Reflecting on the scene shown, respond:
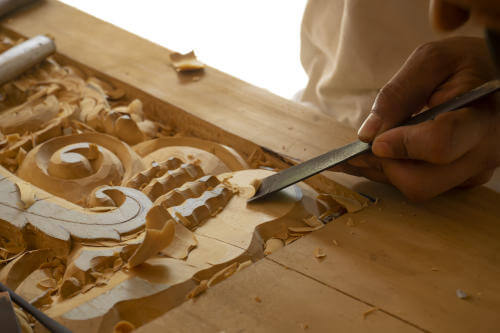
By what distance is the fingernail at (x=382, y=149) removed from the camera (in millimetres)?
954

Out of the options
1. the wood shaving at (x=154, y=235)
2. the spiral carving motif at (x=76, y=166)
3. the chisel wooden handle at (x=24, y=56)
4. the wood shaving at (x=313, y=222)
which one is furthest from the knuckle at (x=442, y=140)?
the chisel wooden handle at (x=24, y=56)

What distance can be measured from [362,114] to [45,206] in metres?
0.83

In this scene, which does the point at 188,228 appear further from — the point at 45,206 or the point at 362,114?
the point at 362,114

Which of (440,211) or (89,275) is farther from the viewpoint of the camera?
(440,211)

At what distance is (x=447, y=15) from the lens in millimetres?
440

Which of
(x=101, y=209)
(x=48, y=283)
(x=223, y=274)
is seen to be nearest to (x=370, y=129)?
(x=223, y=274)

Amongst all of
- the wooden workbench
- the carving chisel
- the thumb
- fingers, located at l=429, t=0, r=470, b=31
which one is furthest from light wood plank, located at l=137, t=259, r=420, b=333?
fingers, located at l=429, t=0, r=470, b=31

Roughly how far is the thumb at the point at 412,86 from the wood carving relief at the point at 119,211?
0.17m

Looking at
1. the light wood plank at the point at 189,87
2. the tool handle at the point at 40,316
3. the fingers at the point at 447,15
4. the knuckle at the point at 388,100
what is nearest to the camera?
the fingers at the point at 447,15

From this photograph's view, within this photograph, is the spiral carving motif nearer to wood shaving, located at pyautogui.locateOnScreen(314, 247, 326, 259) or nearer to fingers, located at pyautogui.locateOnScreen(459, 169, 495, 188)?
wood shaving, located at pyautogui.locateOnScreen(314, 247, 326, 259)

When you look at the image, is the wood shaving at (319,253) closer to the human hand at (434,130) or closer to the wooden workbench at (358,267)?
the wooden workbench at (358,267)

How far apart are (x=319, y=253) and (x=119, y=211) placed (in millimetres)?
364

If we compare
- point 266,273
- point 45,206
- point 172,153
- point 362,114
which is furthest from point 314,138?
point 45,206

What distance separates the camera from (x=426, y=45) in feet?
3.48
